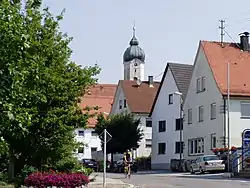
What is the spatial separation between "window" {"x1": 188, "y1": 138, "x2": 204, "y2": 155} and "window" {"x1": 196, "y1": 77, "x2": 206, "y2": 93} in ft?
15.1

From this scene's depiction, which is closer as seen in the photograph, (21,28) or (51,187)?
(21,28)

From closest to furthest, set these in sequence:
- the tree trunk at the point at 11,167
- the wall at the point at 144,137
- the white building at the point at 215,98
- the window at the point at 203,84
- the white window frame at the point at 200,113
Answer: the tree trunk at the point at 11,167
the white building at the point at 215,98
the window at the point at 203,84
the white window frame at the point at 200,113
the wall at the point at 144,137

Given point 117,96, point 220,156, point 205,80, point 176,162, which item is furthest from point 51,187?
point 117,96

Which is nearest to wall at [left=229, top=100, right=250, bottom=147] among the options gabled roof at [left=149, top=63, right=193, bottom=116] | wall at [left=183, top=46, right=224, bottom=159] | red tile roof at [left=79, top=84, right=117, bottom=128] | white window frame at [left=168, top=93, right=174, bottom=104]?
wall at [left=183, top=46, right=224, bottom=159]

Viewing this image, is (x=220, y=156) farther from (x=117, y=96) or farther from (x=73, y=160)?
(x=117, y=96)

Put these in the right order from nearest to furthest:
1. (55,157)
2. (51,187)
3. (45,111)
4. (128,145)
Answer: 1. (51,187)
2. (45,111)
3. (55,157)
4. (128,145)

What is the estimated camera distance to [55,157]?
87.9 feet

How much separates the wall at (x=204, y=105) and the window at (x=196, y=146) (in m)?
0.36

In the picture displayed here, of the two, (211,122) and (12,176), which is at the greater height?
(211,122)

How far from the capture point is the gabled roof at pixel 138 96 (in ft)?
250

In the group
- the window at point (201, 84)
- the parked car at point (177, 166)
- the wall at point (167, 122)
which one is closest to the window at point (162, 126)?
the wall at point (167, 122)

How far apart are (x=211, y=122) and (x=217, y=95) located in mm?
2617

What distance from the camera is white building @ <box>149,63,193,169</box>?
63188mm

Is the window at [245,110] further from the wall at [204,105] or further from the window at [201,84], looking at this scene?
the window at [201,84]
